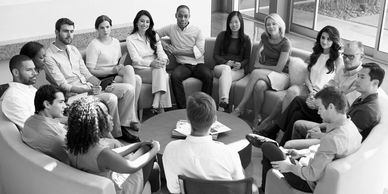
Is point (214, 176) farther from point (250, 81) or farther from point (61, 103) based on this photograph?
point (250, 81)

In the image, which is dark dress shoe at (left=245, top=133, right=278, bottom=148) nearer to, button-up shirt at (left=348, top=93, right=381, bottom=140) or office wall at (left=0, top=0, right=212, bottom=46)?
button-up shirt at (left=348, top=93, right=381, bottom=140)

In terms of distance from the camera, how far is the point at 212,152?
110 inches

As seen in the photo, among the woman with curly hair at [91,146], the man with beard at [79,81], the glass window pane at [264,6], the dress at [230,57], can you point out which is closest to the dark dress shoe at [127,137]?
the man with beard at [79,81]

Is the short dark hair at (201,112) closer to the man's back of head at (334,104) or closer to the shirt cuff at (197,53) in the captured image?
the man's back of head at (334,104)

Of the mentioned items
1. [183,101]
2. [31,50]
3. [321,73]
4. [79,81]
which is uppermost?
[31,50]

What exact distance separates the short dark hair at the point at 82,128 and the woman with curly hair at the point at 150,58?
2287mm

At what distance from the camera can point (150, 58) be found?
18.4 ft

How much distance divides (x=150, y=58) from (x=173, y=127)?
1370 millimetres

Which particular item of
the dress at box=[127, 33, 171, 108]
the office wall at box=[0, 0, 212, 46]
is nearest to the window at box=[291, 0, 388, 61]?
the office wall at box=[0, 0, 212, 46]

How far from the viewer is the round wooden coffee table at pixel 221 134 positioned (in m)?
4.21

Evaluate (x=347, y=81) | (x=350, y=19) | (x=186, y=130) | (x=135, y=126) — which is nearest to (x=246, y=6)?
(x=350, y=19)

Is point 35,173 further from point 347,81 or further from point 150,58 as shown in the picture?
point 347,81

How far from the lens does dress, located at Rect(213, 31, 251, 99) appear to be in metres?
5.39

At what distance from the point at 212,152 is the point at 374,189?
5.19 ft
